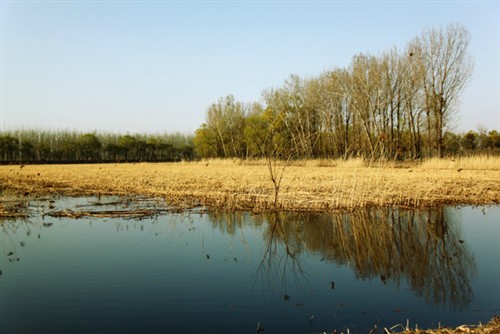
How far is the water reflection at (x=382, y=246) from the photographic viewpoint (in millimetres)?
5289

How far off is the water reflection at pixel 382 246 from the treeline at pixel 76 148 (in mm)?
51933

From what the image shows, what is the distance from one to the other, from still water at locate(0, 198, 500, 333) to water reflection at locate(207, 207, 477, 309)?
1.0 inches

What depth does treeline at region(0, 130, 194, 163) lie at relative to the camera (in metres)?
59.3

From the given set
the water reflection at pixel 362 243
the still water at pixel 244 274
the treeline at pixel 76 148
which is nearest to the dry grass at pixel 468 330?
the still water at pixel 244 274

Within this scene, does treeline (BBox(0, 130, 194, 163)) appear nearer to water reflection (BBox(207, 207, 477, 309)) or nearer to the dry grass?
water reflection (BBox(207, 207, 477, 309))

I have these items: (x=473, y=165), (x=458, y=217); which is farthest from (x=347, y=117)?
(x=458, y=217)

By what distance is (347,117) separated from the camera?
151ft

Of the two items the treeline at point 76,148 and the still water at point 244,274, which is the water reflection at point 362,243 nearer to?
the still water at point 244,274

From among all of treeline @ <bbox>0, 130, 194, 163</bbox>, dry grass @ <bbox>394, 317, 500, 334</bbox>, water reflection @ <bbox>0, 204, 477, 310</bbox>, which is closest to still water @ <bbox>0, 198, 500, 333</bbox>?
water reflection @ <bbox>0, 204, 477, 310</bbox>

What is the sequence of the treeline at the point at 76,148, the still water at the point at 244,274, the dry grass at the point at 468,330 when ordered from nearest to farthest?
the dry grass at the point at 468,330
the still water at the point at 244,274
the treeline at the point at 76,148

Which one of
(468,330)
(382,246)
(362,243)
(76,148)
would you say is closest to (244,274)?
(362,243)

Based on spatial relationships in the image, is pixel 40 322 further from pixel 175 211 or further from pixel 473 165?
pixel 473 165

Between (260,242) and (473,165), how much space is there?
808 inches

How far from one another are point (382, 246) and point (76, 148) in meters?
65.0
